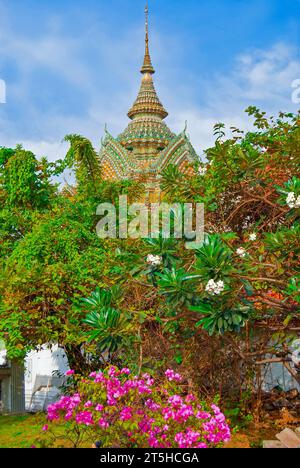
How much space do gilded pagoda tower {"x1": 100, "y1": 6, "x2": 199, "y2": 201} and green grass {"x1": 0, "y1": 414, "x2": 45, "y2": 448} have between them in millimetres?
8640

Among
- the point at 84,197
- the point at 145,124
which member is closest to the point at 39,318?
the point at 84,197

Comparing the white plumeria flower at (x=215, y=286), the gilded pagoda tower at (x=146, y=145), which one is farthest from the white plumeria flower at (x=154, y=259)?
the gilded pagoda tower at (x=146, y=145)

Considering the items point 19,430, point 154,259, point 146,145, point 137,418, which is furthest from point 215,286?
Answer: point 146,145

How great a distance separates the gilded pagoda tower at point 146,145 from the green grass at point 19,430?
8640 millimetres

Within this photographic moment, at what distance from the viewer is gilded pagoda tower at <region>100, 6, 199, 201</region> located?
19.9 meters

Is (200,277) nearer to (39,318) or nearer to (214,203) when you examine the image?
(214,203)

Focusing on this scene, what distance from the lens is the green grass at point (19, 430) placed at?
8.66 metres

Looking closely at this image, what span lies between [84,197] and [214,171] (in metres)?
3.49

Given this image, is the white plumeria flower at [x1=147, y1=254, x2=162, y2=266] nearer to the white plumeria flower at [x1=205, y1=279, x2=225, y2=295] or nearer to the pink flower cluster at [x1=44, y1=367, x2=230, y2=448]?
the white plumeria flower at [x1=205, y1=279, x2=225, y2=295]

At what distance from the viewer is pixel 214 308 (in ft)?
18.4

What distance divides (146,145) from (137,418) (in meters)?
17.1

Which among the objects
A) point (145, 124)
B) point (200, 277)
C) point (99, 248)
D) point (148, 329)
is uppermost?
point (145, 124)

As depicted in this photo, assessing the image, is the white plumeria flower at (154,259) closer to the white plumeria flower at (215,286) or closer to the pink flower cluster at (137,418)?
the white plumeria flower at (215,286)
